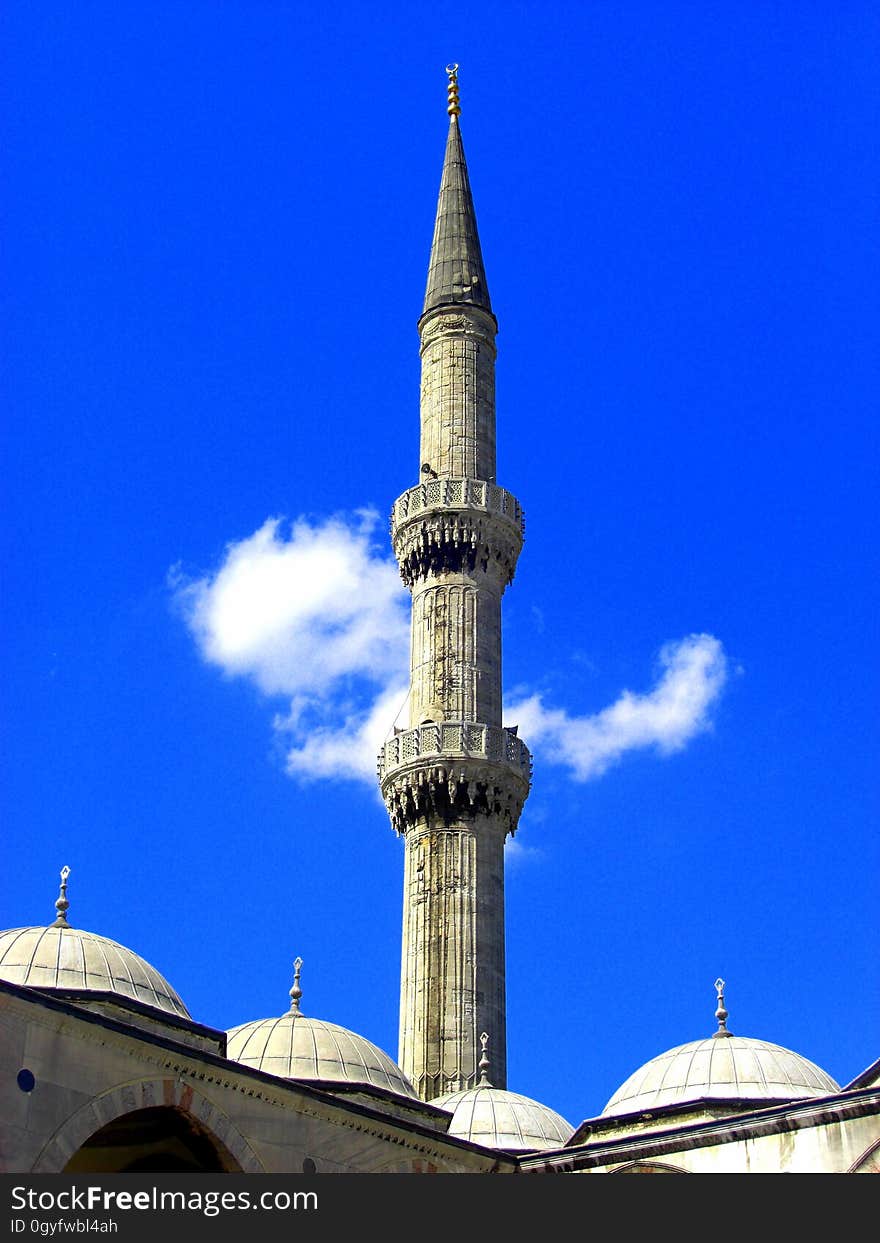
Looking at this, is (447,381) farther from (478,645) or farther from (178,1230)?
(178,1230)

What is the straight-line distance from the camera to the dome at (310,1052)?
2389cm

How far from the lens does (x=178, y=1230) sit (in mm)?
14133

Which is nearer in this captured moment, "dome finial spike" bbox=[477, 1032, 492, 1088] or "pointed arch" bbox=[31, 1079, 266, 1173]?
"pointed arch" bbox=[31, 1079, 266, 1173]

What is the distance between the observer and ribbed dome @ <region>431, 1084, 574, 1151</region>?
90.1 ft

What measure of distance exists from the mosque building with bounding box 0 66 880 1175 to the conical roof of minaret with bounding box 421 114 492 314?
6 cm

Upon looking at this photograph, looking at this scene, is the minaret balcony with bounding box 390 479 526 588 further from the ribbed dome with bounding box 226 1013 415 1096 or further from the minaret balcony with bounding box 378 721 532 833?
the ribbed dome with bounding box 226 1013 415 1096

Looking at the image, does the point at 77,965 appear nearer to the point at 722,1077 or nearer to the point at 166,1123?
the point at 166,1123

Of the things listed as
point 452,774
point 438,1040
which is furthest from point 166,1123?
point 452,774

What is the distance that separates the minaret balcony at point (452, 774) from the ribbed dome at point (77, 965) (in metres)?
11.2

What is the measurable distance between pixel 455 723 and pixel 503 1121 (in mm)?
8680

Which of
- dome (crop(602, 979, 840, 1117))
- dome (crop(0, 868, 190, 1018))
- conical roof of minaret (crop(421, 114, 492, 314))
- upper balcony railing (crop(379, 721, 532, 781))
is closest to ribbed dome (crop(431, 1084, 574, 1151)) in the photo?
dome (crop(602, 979, 840, 1117))

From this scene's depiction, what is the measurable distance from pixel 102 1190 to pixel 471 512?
2317 cm

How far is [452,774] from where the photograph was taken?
33750 mm

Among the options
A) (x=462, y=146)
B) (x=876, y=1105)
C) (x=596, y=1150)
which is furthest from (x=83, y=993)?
(x=462, y=146)
